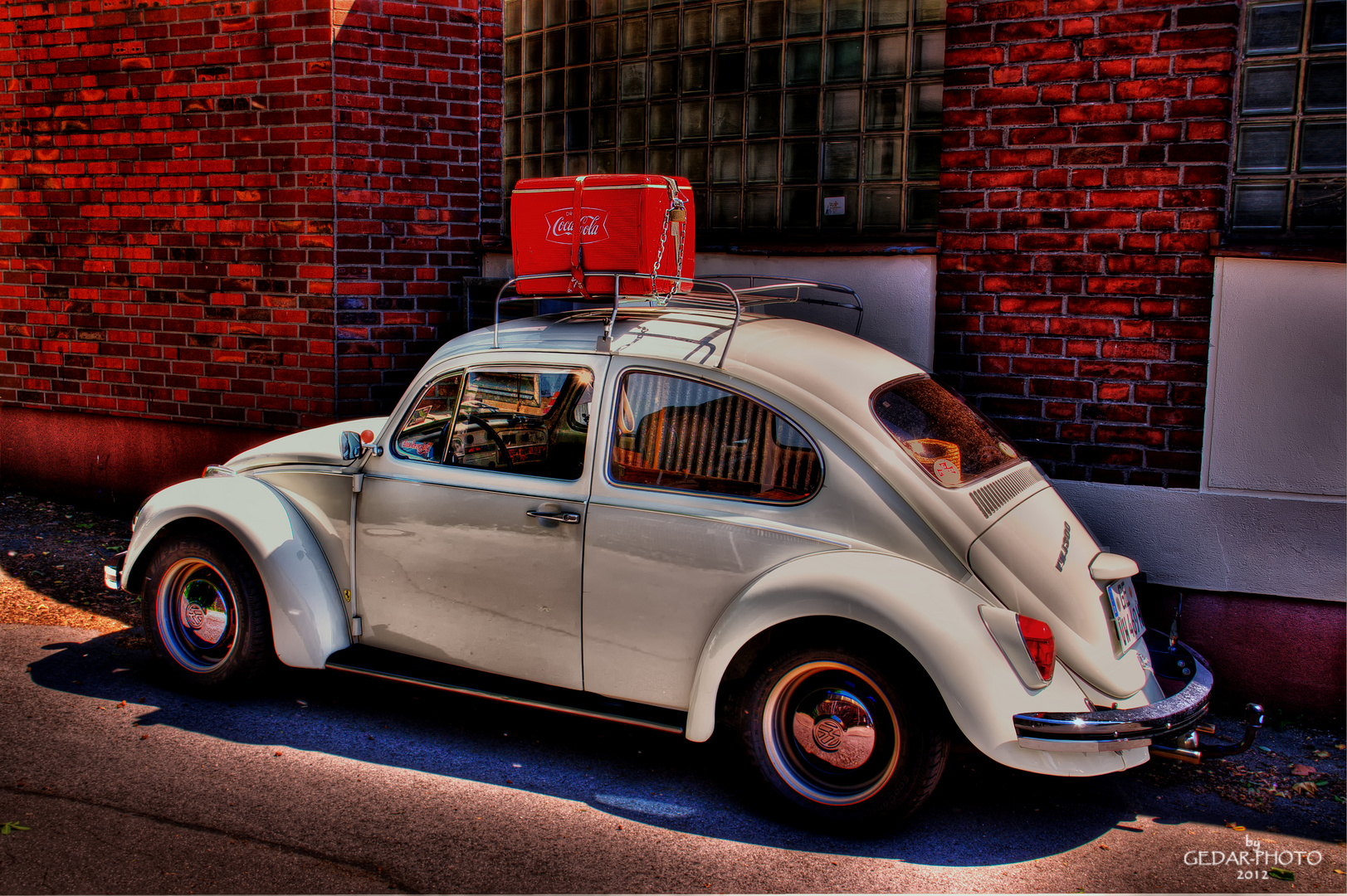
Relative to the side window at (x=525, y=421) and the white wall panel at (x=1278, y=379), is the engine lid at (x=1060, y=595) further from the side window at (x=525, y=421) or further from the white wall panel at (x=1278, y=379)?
the white wall panel at (x=1278, y=379)

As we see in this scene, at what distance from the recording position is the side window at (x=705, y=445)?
3.60 metres

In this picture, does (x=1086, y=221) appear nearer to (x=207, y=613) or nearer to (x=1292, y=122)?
(x=1292, y=122)

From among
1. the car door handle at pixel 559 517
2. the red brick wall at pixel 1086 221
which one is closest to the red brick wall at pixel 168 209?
the car door handle at pixel 559 517

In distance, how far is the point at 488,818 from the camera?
358 centimetres

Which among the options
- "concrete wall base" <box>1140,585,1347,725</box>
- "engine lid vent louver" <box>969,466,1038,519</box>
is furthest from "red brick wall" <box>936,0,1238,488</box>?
"engine lid vent louver" <box>969,466,1038,519</box>

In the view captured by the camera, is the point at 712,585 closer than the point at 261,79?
Yes

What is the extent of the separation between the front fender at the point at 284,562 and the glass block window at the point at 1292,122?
185 inches

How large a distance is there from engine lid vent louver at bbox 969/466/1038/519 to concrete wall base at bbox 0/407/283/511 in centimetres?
532

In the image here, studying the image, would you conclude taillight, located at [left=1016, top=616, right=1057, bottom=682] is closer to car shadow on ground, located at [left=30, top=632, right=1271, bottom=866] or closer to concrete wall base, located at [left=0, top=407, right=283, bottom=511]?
car shadow on ground, located at [left=30, top=632, right=1271, bottom=866]

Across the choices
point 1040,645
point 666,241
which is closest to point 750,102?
point 666,241

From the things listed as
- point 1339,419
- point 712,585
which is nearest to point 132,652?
point 712,585

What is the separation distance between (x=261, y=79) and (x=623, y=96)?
8.58ft

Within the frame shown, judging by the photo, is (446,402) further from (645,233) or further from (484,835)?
(484,835)

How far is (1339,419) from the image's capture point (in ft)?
15.0
